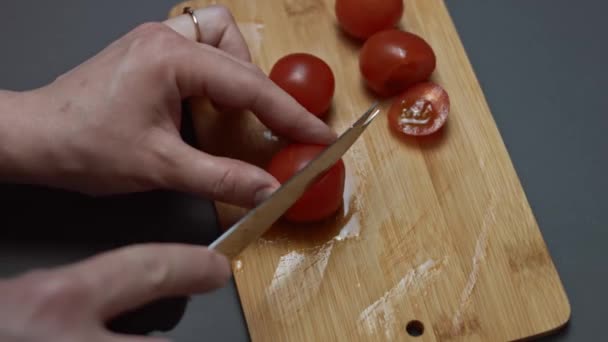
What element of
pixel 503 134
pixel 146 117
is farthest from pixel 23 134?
pixel 503 134

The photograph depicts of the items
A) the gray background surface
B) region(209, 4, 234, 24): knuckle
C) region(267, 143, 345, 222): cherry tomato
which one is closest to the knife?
region(267, 143, 345, 222): cherry tomato

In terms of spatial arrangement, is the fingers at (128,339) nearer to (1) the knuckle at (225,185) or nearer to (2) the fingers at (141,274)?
(2) the fingers at (141,274)

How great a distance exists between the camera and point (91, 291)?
2.67 feet

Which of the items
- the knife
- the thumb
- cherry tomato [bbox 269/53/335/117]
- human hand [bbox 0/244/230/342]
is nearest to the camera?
human hand [bbox 0/244/230/342]

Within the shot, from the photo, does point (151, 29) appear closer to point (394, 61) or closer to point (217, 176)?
point (217, 176)

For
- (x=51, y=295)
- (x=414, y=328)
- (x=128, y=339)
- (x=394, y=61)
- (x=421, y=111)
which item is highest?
(x=51, y=295)

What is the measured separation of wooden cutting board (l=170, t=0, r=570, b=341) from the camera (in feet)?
4.30

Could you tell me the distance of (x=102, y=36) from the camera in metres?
1.74

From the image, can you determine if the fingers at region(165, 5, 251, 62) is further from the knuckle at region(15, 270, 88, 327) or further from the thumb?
the knuckle at region(15, 270, 88, 327)

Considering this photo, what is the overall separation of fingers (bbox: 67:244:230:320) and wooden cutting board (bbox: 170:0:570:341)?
1.37ft

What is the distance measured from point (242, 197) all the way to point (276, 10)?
554 millimetres

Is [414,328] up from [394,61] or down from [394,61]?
down

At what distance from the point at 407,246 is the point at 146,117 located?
22.7 inches

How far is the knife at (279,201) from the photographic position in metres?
1.11
